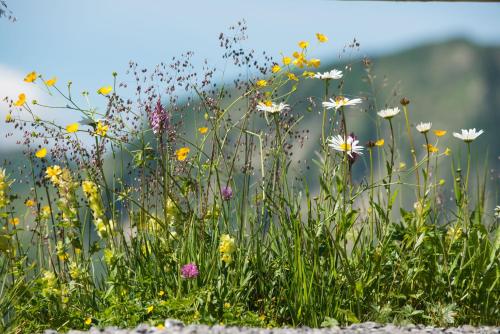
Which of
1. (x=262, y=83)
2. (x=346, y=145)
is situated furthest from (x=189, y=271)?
(x=262, y=83)

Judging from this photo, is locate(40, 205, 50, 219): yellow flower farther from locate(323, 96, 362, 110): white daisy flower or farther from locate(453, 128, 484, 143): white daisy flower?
locate(453, 128, 484, 143): white daisy flower

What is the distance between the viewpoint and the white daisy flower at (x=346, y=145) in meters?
3.96

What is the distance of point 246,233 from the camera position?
14.6 feet

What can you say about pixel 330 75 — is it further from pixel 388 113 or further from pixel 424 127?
pixel 424 127

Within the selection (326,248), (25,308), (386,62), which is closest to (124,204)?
(25,308)

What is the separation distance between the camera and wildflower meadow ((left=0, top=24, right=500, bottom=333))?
405 cm

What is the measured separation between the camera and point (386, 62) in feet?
469

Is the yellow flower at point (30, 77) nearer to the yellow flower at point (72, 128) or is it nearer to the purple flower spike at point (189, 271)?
the yellow flower at point (72, 128)

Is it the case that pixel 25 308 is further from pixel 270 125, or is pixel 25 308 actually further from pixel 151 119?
pixel 270 125

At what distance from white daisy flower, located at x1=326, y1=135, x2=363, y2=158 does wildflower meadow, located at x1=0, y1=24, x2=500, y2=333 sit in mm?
13

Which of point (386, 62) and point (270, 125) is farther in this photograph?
point (386, 62)

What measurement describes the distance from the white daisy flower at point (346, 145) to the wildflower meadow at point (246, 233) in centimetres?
1

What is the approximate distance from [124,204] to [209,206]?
550 millimetres

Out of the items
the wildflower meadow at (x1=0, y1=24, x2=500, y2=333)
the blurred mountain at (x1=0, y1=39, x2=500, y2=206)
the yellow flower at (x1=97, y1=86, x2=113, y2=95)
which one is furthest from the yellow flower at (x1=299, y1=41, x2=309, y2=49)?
the blurred mountain at (x1=0, y1=39, x2=500, y2=206)
